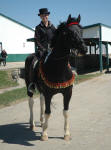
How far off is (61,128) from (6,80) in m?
10.3

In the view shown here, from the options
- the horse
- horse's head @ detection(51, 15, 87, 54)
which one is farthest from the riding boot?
horse's head @ detection(51, 15, 87, 54)

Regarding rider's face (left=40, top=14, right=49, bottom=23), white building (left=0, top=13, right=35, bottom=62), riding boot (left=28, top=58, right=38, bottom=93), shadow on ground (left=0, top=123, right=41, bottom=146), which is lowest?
shadow on ground (left=0, top=123, right=41, bottom=146)

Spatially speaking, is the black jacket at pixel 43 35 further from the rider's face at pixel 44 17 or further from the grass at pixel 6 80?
the grass at pixel 6 80

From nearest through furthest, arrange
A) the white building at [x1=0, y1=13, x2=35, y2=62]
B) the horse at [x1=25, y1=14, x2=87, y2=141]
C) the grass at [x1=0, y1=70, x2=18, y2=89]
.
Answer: the horse at [x1=25, y1=14, x2=87, y2=141]
the grass at [x1=0, y1=70, x2=18, y2=89]
the white building at [x1=0, y1=13, x2=35, y2=62]

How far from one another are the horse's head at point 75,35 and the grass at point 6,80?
398 inches

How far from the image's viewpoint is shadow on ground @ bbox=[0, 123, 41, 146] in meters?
4.98

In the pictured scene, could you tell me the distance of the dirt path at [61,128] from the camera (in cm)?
461

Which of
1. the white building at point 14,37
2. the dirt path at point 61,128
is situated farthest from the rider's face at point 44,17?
the white building at point 14,37

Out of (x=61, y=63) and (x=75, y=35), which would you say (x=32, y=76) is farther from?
(x=75, y=35)

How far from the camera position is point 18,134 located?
17.8ft

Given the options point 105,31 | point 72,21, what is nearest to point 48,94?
point 72,21

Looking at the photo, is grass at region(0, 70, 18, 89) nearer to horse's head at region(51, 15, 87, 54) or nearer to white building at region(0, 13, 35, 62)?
horse's head at region(51, 15, 87, 54)

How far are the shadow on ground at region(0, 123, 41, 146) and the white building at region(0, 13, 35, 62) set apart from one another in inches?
1215

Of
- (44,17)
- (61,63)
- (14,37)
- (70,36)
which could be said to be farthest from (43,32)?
(14,37)
